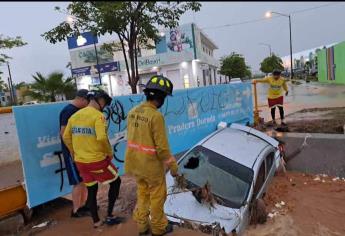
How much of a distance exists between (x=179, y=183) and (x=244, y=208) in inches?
33.3

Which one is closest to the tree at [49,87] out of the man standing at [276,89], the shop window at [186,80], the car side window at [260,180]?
the shop window at [186,80]

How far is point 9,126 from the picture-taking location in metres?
5.29

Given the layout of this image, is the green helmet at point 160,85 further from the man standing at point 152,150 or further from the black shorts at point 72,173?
the black shorts at point 72,173

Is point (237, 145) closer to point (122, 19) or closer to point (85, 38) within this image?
point (122, 19)

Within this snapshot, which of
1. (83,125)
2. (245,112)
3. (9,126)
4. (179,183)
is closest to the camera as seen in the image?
(83,125)

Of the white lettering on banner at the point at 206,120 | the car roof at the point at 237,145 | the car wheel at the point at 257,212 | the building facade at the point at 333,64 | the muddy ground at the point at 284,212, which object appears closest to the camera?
the muddy ground at the point at 284,212

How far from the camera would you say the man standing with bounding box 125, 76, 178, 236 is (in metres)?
3.19

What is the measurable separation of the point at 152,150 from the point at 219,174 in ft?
5.18

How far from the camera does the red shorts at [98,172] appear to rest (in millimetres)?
3667

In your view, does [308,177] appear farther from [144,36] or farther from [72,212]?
[144,36]

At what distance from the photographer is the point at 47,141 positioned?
4.59m

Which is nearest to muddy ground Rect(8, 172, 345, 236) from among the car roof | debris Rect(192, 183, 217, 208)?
debris Rect(192, 183, 217, 208)

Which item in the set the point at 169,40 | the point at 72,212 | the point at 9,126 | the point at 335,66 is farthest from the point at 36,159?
the point at 335,66

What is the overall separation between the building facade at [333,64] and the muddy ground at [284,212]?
27166mm
